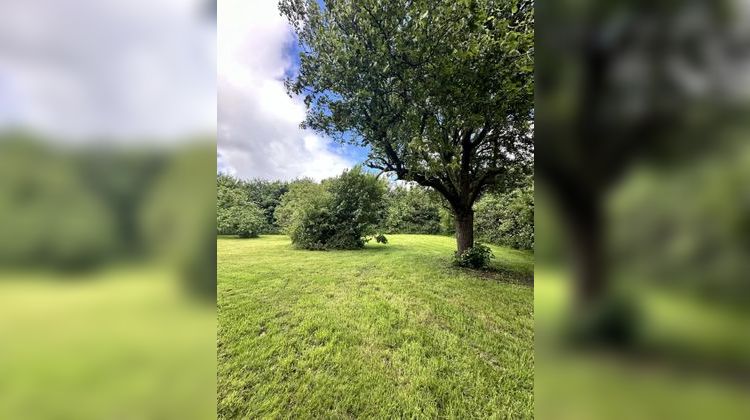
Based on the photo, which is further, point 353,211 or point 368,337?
point 353,211

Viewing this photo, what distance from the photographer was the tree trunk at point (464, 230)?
429cm

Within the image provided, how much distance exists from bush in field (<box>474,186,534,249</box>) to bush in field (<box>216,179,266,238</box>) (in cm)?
324

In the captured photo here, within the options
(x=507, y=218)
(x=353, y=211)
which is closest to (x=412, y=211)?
(x=353, y=211)

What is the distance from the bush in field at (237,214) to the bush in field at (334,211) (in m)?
0.40

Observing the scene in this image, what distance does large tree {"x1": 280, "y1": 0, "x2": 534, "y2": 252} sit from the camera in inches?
114

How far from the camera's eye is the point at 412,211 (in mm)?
4613

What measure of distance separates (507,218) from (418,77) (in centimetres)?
229
